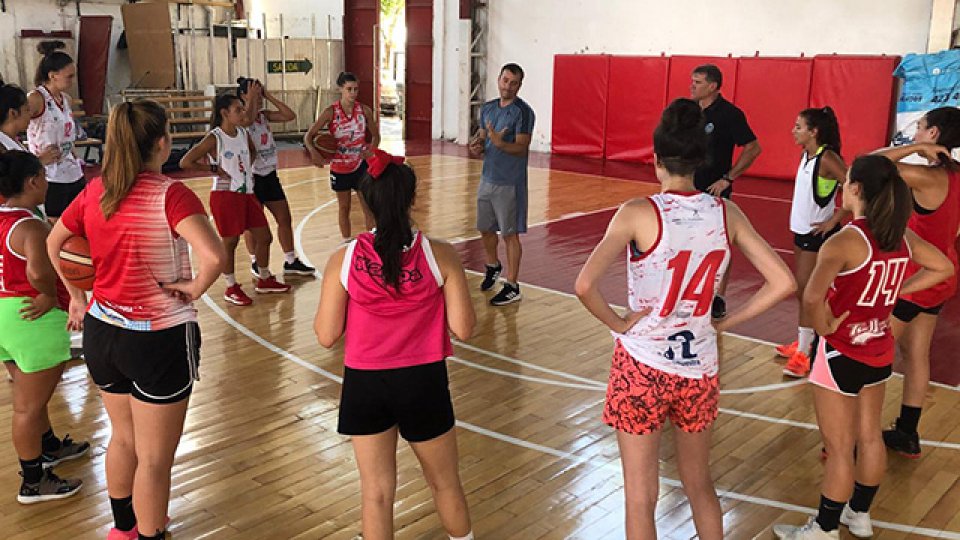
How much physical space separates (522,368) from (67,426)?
2.94 metres

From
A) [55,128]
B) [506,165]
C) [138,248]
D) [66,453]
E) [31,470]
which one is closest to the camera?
[138,248]

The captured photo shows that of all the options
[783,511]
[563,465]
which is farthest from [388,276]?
[783,511]

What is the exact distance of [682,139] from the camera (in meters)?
2.79

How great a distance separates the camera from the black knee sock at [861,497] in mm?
3726

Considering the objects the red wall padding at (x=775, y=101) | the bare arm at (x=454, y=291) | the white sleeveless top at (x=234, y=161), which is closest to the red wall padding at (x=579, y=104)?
the red wall padding at (x=775, y=101)

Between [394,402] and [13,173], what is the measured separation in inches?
84.6

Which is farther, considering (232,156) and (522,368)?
(232,156)

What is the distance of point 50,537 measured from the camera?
369 centimetres

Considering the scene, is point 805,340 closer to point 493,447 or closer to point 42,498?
point 493,447

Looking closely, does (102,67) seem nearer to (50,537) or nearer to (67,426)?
(67,426)

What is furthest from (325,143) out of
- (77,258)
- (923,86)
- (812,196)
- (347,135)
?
(923,86)

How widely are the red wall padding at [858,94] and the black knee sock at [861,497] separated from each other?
11.4m

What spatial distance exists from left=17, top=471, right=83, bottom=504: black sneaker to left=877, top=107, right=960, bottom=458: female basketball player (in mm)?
4287

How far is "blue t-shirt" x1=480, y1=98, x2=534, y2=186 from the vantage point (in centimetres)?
714
